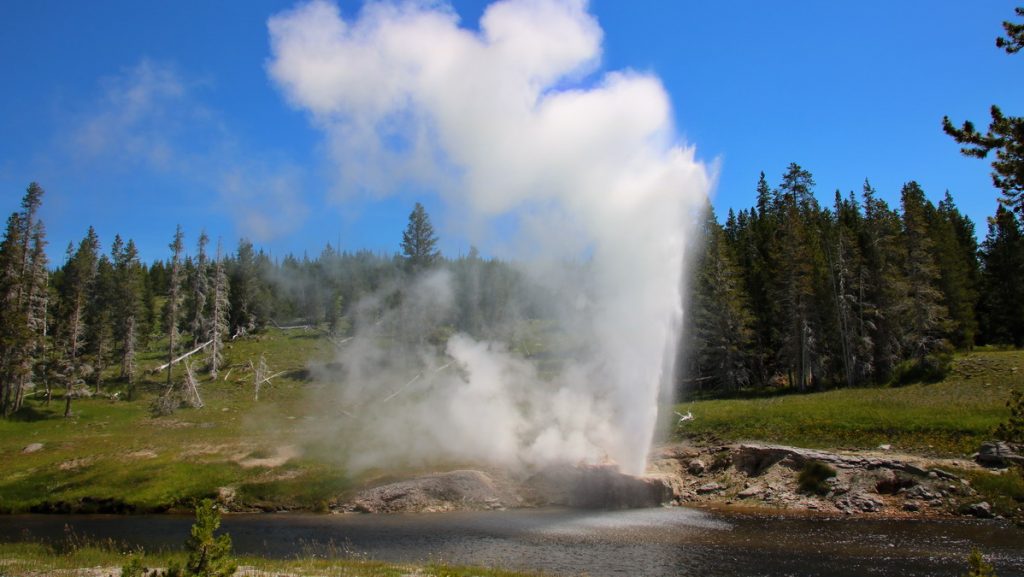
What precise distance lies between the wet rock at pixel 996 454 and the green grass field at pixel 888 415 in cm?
104

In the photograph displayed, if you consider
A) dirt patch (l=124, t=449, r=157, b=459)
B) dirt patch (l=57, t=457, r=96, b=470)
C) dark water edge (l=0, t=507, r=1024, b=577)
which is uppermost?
dirt patch (l=124, t=449, r=157, b=459)

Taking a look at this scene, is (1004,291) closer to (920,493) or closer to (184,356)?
(920,493)

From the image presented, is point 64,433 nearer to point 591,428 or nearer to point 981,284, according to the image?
point 591,428

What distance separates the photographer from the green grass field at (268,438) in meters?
35.4

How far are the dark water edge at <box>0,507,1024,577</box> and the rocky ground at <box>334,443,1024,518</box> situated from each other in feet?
5.50

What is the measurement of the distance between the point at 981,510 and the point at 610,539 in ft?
58.8

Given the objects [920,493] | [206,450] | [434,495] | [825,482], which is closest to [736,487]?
[825,482]

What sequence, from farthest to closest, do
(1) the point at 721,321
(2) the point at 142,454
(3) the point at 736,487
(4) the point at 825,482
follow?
(1) the point at 721,321 < (2) the point at 142,454 < (3) the point at 736,487 < (4) the point at 825,482

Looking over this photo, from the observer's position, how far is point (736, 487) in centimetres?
3453

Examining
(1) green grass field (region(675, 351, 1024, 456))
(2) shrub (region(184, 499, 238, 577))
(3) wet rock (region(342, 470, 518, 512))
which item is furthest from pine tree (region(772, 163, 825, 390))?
(2) shrub (region(184, 499, 238, 577))

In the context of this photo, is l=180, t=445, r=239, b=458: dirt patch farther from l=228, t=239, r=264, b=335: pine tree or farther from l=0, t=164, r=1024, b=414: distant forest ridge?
l=228, t=239, r=264, b=335: pine tree

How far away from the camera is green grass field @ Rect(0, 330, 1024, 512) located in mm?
35438

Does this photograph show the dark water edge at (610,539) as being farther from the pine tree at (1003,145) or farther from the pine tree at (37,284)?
the pine tree at (37,284)

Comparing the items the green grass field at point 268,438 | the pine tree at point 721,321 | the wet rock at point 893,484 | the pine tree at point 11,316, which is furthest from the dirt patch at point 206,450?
the pine tree at point 721,321
